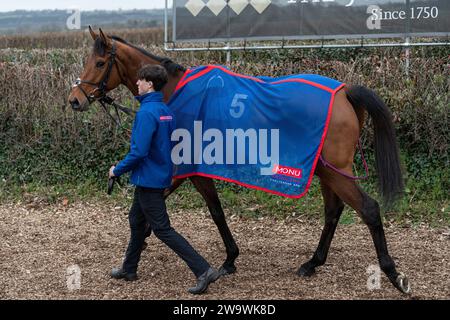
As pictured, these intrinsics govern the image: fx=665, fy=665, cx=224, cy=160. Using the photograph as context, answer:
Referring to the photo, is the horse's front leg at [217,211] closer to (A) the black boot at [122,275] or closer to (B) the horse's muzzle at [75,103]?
(A) the black boot at [122,275]

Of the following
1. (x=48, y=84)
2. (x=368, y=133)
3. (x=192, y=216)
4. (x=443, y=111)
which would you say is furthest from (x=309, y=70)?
(x=48, y=84)

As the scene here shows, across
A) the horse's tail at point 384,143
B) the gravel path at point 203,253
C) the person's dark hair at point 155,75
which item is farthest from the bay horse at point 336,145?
the person's dark hair at point 155,75

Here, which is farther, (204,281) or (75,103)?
(75,103)

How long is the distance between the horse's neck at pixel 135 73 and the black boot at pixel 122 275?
1.45 meters

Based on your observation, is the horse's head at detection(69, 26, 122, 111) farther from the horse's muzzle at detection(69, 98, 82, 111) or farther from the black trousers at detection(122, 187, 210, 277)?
the black trousers at detection(122, 187, 210, 277)

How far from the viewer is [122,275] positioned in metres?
5.46

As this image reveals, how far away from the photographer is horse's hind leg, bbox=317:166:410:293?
4.96 metres

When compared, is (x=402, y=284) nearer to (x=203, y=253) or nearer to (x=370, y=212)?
(x=370, y=212)

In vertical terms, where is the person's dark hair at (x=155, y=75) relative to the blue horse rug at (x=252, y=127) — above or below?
above

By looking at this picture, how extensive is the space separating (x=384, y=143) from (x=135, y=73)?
6.92 feet

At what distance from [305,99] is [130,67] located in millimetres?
1501

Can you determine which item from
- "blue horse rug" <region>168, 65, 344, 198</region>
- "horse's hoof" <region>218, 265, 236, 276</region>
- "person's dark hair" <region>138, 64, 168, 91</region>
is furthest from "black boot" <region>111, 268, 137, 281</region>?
"person's dark hair" <region>138, 64, 168, 91</region>

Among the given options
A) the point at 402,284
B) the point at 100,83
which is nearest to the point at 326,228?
the point at 402,284

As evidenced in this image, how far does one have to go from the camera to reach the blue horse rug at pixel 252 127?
16.7 ft
